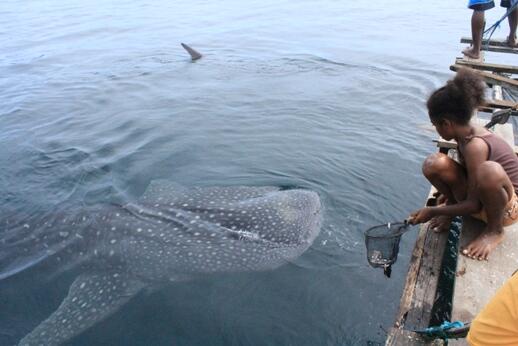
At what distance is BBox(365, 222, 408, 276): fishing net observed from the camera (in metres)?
2.95

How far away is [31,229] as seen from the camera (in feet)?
13.7

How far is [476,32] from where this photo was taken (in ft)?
23.7

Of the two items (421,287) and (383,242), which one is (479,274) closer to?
(421,287)

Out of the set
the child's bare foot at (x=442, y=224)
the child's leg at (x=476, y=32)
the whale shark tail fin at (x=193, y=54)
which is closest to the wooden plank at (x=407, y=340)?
the child's bare foot at (x=442, y=224)

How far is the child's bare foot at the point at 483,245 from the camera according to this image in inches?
113

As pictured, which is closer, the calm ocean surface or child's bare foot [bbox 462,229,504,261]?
child's bare foot [bbox 462,229,504,261]

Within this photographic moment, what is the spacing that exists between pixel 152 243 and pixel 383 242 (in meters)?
2.12

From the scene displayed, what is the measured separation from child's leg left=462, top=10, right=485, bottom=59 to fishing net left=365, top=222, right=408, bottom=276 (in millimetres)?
5510

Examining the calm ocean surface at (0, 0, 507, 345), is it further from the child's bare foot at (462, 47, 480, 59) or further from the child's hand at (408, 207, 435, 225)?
the child's bare foot at (462, 47, 480, 59)

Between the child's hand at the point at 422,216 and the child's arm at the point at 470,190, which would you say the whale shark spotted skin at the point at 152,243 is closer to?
the child's hand at the point at 422,216

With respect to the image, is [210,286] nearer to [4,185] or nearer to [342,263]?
[342,263]

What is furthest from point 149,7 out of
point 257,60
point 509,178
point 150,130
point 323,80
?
point 509,178

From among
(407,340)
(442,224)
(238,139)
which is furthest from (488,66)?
(407,340)

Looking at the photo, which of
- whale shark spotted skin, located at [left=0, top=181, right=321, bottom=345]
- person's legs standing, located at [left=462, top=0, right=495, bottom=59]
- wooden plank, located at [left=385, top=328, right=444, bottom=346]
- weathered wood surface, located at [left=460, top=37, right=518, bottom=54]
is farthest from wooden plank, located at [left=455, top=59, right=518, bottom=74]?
wooden plank, located at [left=385, top=328, right=444, bottom=346]
